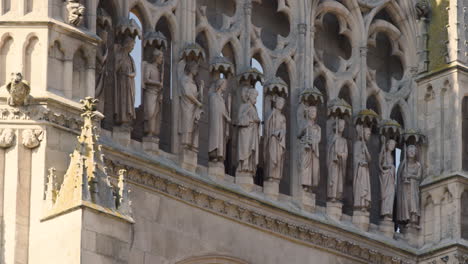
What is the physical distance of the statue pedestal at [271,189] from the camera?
31672mm

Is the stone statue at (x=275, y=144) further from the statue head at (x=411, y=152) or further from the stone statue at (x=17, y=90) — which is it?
the stone statue at (x=17, y=90)

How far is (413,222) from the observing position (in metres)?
33.4

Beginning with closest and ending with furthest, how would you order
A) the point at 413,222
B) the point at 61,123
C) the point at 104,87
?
the point at 61,123, the point at 104,87, the point at 413,222

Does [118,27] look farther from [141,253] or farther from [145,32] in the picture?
[141,253]

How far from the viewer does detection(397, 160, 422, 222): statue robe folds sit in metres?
33.4

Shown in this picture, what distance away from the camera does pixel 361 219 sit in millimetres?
32812

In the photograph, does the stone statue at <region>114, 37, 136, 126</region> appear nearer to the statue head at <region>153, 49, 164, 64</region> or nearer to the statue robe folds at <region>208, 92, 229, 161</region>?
the statue head at <region>153, 49, 164, 64</region>

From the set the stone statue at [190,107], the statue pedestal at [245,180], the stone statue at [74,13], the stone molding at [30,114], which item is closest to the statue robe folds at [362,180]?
the statue pedestal at [245,180]

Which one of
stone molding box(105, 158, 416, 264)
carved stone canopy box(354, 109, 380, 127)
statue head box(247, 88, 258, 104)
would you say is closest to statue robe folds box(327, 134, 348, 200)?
carved stone canopy box(354, 109, 380, 127)

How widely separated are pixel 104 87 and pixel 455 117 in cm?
590

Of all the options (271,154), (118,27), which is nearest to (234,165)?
(271,154)

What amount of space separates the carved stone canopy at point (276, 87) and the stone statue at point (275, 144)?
24 centimetres

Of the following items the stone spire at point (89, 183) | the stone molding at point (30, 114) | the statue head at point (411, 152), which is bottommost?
the stone spire at point (89, 183)

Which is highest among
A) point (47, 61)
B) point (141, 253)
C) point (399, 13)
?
point (399, 13)
